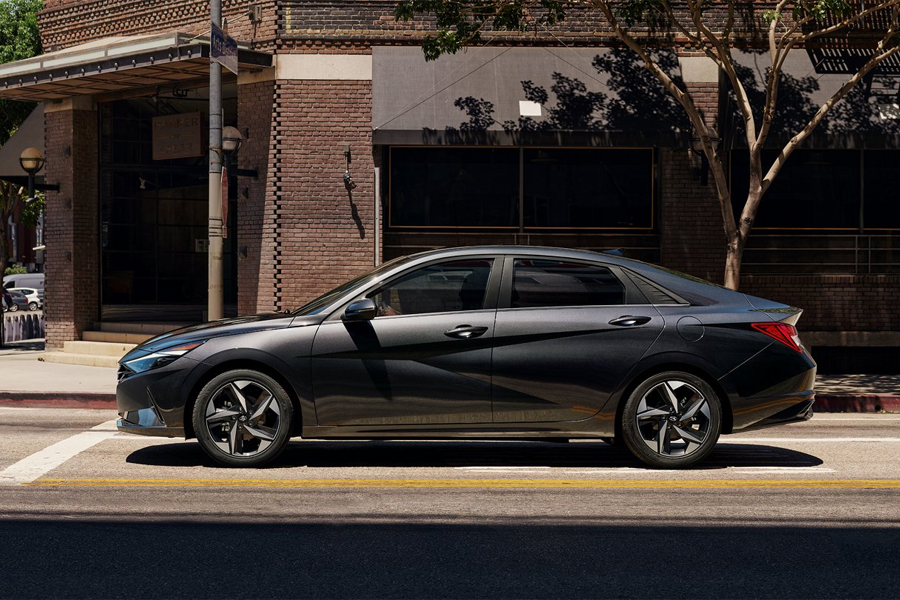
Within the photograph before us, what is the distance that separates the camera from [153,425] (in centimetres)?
757

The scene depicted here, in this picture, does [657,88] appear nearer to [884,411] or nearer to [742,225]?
[742,225]

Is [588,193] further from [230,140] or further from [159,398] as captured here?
[159,398]

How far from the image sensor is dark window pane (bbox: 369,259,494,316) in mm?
7590

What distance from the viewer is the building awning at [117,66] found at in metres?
16.6

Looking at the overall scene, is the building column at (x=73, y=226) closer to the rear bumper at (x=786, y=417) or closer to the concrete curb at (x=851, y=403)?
the concrete curb at (x=851, y=403)

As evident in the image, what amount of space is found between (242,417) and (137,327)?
12.7 metres

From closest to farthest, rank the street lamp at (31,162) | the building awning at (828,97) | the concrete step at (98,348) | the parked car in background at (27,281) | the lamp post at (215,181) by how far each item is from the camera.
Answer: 1. the lamp post at (215,181)
2. the building awning at (828,97)
3. the concrete step at (98,348)
4. the street lamp at (31,162)
5. the parked car in background at (27,281)

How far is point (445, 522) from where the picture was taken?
6.00 m

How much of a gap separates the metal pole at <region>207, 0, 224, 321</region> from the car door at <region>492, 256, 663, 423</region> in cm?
741

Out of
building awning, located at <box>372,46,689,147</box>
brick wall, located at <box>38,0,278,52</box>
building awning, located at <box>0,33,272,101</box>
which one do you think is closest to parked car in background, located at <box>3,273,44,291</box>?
brick wall, located at <box>38,0,278,52</box>

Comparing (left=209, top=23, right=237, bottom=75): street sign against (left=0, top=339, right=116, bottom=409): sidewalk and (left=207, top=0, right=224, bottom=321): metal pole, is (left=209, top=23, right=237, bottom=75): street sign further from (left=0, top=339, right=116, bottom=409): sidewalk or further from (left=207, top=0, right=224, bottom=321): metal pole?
(left=0, top=339, right=116, bottom=409): sidewalk

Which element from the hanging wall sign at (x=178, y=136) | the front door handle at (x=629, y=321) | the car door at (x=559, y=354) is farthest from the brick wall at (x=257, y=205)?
the front door handle at (x=629, y=321)

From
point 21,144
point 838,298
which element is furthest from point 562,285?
point 21,144

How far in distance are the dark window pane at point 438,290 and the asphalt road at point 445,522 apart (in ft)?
3.95
